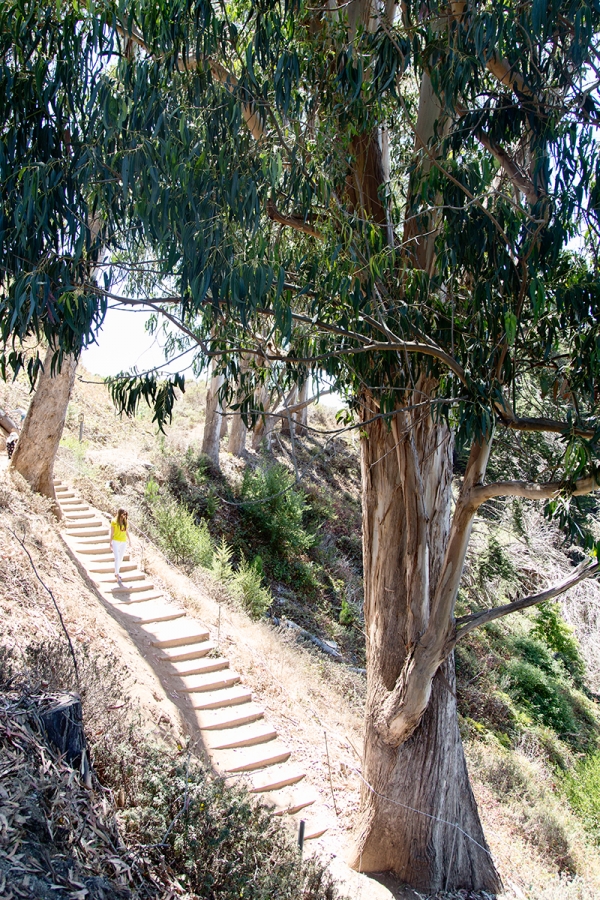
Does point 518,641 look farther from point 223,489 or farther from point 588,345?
point 588,345

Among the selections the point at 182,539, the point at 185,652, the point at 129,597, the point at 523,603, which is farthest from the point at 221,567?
the point at 523,603

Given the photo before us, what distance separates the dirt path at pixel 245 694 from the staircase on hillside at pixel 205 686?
2 centimetres

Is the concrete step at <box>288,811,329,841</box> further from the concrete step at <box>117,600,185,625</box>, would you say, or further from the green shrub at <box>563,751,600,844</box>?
the green shrub at <box>563,751,600,844</box>

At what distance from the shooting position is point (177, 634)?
29.9 ft

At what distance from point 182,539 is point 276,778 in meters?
7.13

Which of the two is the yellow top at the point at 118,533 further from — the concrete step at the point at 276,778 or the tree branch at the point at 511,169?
the tree branch at the point at 511,169

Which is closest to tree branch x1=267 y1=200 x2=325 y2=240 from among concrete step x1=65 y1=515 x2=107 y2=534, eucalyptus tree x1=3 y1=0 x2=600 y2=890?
eucalyptus tree x1=3 y1=0 x2=600 y2=890

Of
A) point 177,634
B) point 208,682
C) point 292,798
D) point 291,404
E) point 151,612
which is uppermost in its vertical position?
point 291,404

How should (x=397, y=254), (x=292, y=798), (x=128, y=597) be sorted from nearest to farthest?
(x=397, y=254)
(x=292, y=798)
(x=128, y=597)

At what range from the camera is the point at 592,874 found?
7996mm

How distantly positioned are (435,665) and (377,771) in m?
1.23

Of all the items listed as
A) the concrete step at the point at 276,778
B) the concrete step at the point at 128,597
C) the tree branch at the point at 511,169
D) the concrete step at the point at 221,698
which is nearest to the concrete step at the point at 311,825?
the concrete step at the point at 276,778

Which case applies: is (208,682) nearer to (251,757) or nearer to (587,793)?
(251,757)

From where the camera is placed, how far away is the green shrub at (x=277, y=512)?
1638 centimetres
